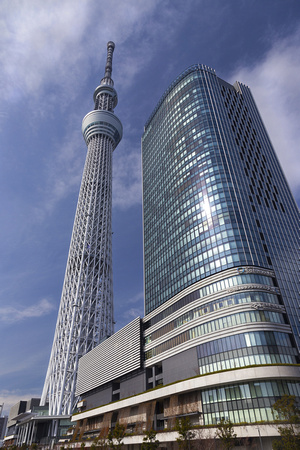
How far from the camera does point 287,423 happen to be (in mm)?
44219

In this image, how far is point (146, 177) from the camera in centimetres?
11769

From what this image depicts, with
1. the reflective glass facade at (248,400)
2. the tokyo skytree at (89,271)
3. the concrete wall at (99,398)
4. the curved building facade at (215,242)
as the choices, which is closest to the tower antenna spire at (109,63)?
the tokyo skytree at (89,271)

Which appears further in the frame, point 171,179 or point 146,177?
point 146,177

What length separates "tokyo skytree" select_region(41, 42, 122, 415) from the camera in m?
113

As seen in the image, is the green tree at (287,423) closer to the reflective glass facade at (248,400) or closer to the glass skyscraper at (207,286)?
the reflective glass facade at (248,400)

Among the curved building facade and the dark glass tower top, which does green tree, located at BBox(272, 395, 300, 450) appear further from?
the dark glass tower top

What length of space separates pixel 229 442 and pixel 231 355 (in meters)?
14.2

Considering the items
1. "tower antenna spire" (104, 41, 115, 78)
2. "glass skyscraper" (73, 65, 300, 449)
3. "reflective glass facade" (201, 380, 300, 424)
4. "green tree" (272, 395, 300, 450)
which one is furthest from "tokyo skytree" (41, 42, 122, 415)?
"green tree" (272, 395, 300, 450)

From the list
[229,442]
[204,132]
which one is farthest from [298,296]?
[204,132]

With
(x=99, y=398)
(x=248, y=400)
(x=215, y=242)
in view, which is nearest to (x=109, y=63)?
(x=215, y=242)

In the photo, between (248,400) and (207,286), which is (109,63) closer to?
(207,286)

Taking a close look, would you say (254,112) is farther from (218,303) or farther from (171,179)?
(218,303)

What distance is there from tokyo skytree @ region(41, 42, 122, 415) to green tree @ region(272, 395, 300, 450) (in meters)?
77.2

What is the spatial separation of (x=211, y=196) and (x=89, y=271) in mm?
73023
